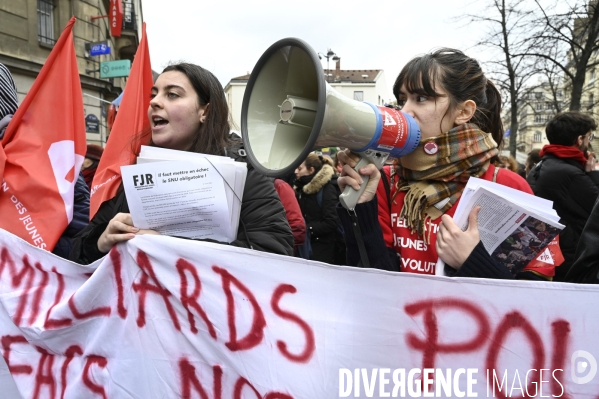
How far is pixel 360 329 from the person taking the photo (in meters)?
1.41

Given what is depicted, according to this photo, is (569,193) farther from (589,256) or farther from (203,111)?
(203,111)

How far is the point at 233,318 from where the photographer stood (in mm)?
1540

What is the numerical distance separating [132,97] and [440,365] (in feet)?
6.34

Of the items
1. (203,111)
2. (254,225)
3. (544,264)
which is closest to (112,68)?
(203,111)

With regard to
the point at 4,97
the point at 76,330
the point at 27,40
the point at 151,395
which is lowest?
the point at 151,395

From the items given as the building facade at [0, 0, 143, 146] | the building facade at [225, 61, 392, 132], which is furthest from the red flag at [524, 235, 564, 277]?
the building facade at [225, 61, 392, 132]

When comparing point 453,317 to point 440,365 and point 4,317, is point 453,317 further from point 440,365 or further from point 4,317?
point 4,317

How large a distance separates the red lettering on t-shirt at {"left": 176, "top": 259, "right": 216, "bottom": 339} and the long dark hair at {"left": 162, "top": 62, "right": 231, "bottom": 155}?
52 cm

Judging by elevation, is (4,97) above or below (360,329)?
above

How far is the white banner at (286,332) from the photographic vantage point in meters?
1.31

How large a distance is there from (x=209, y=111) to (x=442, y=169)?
0.97 meters

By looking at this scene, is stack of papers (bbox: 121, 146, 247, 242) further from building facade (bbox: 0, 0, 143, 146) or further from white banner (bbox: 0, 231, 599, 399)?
building facade (bbox: 0, 0, 143, 146)

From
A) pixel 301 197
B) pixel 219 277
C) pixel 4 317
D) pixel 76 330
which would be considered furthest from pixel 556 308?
pixel 301 197

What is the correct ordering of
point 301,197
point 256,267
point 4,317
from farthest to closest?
point 301,197
point 4,317
point 256,267
